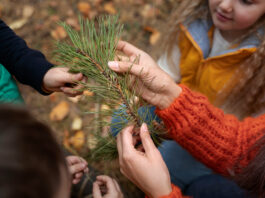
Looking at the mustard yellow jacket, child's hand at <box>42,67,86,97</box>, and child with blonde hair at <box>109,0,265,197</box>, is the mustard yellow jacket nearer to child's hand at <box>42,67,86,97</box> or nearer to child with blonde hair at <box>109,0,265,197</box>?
child with blonde hair at <box>109,0,265,197</box>

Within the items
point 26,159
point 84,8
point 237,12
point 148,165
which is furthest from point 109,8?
point 26,159

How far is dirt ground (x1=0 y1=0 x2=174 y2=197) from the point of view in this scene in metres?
1.37

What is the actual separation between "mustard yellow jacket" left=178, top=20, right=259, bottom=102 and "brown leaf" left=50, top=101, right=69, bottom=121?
727 mm

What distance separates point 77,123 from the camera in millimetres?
1317

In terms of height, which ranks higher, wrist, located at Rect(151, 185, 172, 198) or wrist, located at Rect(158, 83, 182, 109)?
wrist, located at Rect(158, 83, 182, 109)

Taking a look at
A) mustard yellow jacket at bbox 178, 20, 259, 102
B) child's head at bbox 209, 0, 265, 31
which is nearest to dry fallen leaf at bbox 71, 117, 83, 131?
mustard yellow jacket at bbox 178, 20, 259, 102

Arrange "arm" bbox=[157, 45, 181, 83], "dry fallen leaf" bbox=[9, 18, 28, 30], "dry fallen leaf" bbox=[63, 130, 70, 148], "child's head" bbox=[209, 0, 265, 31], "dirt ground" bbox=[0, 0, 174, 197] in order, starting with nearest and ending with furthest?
1. "child's head" bbox=[209, 0, 265, 31]
2. "arm" bbox=[157, 45, 181, 83]
3. "dry fallen leaf" bbox=[63, 130, 70, 148]
4. "dirt ground" bbox=[0, 0, 174, 197]
5. "dry fallen leaf" bbox=[9, 18, 28, 30]

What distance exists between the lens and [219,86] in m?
0.99

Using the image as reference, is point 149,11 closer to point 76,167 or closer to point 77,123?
point 77,123

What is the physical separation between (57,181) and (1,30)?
22.4 inches

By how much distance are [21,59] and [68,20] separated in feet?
3.14

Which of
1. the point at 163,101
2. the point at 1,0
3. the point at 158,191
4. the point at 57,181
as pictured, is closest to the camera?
the point at 57,181

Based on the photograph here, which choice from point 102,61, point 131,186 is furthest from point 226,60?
point 131,186

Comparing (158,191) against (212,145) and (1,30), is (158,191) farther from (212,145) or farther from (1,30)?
(1,30)
